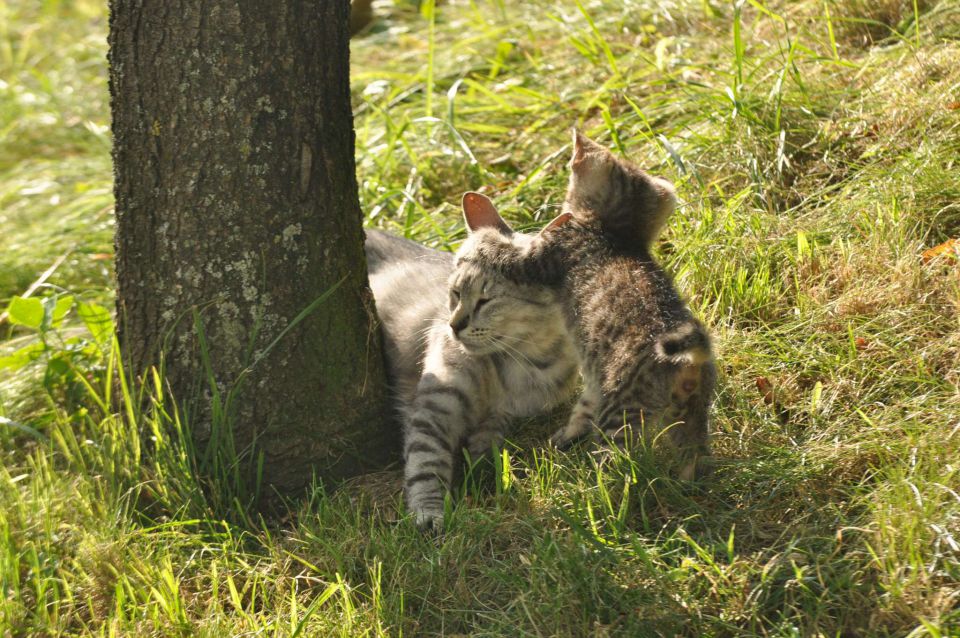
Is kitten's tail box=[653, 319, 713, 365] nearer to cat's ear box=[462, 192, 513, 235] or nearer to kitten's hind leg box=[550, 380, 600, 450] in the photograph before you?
kitten's hind leg box=[550, 380, 600, 450]

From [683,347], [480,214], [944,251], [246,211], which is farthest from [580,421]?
[944,251]

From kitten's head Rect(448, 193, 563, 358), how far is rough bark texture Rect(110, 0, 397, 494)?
0.36m

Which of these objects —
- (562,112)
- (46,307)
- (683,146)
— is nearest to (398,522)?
(46,307)

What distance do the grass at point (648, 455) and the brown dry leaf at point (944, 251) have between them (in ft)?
0.10

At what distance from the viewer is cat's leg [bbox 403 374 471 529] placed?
10.3 ft

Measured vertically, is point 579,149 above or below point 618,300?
above

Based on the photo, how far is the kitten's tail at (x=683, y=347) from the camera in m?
2.75

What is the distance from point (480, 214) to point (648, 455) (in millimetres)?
1216

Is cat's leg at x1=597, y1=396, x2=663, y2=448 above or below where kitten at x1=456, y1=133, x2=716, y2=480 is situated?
below

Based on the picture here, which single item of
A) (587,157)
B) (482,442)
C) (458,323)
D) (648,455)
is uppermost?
(587,157)

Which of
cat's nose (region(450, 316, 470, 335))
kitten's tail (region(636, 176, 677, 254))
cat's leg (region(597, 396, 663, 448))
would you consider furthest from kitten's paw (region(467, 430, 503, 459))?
kitten's tail (region(636, 176, 677, 254))

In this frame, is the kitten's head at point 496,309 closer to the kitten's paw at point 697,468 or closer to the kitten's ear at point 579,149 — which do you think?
the kitten's ear at point 579,149

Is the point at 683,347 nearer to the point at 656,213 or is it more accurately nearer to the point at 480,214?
the point at 656,213

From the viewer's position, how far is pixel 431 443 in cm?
330
